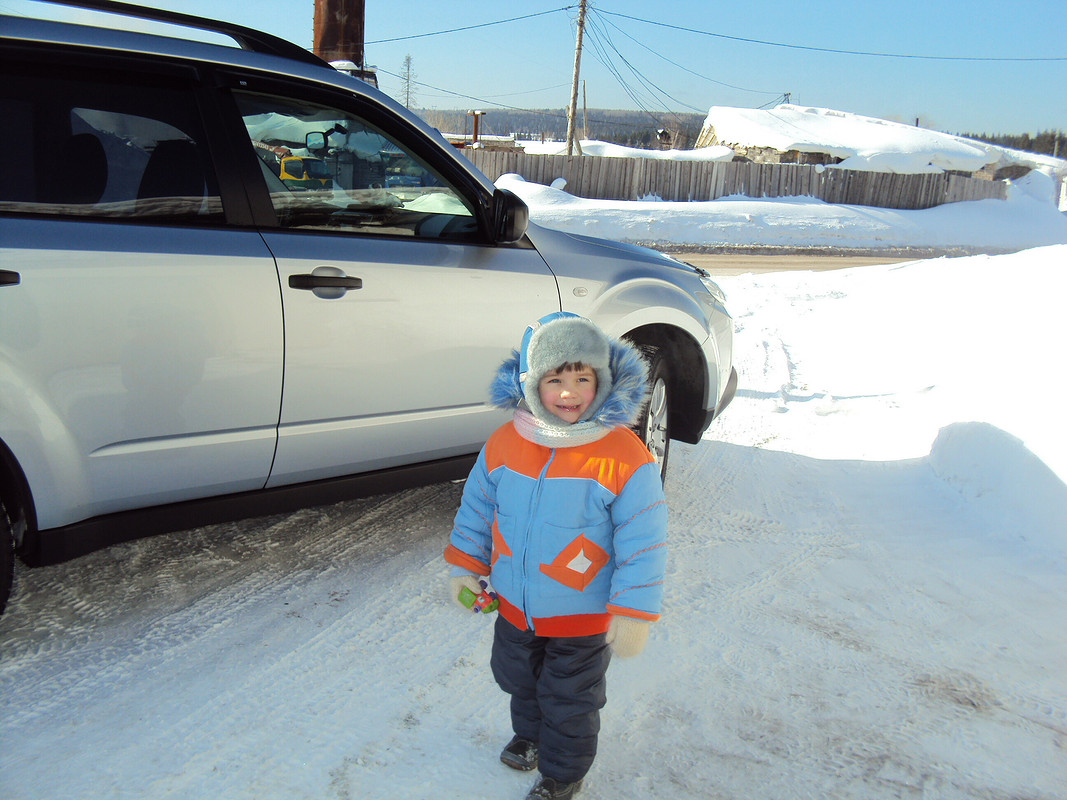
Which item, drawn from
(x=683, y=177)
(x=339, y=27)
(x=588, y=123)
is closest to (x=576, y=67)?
(x=683, y=177)

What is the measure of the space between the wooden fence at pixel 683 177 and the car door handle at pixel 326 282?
68.8 ft

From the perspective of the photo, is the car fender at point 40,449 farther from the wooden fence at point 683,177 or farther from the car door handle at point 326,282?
the wooden fence at point 683,177

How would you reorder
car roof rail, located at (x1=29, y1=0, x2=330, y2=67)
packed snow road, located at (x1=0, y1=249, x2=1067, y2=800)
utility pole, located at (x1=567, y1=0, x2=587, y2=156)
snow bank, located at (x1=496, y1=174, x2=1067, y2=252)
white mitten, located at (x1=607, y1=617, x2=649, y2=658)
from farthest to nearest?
1. utility pole, located at (x1=567, y1=0, x2=587, y2=156)
2. snow bank, located at (x1=496, y1=174, x2=1067, y2=252)
3. car roof rail, located at (x1=29, y1=0, x2=330, y2=67)
4. packed snow road, located at (x1=0, y1=249, x2=1067, y2=800)
5. white mitten, located at (x1=607, y1=617, x2=649, y2=658)

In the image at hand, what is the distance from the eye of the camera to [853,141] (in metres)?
37.8

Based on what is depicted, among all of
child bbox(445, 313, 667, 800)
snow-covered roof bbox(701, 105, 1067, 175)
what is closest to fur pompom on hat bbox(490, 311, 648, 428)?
child bbox(445, 313, 667, 800)

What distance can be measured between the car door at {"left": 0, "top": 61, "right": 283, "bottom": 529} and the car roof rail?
0.25 meters

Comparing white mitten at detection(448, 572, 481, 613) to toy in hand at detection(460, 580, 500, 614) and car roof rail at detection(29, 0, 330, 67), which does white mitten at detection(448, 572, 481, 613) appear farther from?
car roof rail at detection(29, 0, 330, 67)

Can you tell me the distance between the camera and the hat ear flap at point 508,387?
203 centimetres

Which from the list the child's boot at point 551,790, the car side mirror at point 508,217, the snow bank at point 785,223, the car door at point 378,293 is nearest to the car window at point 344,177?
the car door at point 378,293

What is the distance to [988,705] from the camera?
100 inches

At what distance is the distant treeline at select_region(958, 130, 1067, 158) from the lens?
309 ft

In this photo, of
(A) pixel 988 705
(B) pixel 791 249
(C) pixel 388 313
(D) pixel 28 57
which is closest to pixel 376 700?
(C) pixel 388 313

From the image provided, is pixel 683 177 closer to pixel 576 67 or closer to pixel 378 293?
pixel 576 67

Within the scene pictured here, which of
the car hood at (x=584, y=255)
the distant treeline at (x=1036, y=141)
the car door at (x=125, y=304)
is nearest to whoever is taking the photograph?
the car door at (x=125, y=304)
